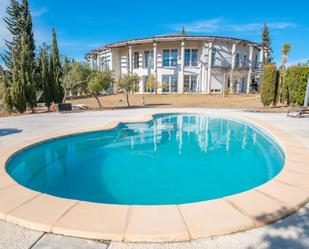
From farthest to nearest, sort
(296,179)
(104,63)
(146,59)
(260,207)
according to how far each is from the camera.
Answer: (104,63) → (146,59) → (296,179) → (260,207)

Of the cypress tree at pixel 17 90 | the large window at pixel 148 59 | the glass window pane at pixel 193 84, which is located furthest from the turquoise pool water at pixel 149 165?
the large window at pixel 148 59

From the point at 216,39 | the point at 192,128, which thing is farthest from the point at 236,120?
the point at 216,39

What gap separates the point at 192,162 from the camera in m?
6.54

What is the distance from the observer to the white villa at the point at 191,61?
2880 cm

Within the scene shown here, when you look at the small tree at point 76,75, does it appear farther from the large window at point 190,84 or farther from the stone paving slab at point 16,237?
the large window at point 190,84

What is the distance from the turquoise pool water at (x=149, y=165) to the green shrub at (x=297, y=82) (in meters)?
8.11

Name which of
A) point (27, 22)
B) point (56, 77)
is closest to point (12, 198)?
point (56, 77)

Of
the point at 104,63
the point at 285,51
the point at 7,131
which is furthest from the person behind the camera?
the point at 104,63

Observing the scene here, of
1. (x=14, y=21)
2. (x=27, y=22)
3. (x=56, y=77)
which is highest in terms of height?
(x=14, y=21)

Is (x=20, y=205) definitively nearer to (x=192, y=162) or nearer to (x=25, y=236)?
(x=25, y=236)

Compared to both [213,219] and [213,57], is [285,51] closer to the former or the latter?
[213,57]

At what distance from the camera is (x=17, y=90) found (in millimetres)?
13805

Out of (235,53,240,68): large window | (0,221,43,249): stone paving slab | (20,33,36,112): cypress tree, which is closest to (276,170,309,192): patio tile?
(0,221,43,249): stone paving slab

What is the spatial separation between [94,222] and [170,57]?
96.9ft
